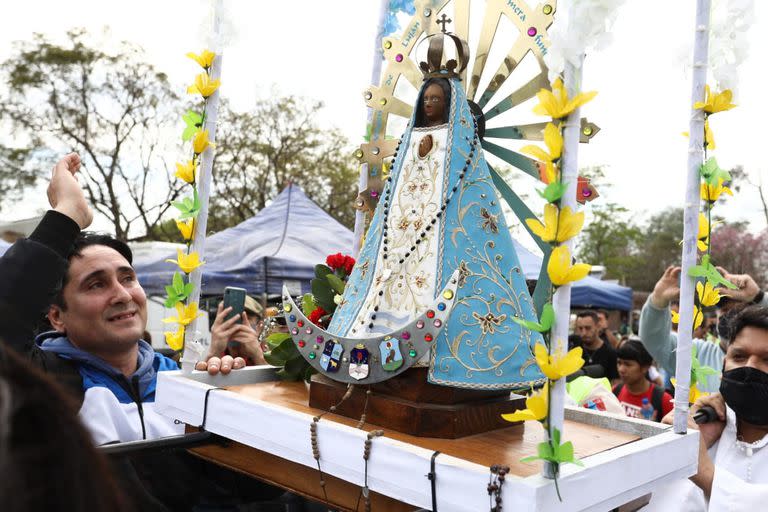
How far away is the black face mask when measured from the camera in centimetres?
167

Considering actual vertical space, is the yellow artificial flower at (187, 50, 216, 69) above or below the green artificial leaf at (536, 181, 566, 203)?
above

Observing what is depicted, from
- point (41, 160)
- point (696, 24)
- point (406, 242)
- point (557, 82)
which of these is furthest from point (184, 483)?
point (41, 160)

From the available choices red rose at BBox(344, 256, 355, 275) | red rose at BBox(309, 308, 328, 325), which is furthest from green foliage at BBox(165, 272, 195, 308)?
red rose at BBox(344, 256, 355, 275)

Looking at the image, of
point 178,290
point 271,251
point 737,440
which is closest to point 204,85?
point 178,290

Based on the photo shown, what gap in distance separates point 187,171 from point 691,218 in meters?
1.29

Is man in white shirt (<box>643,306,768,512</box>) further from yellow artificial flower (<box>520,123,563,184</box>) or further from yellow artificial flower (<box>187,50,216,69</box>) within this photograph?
yellow artificial flower (<box>187,50,216,69</box>)

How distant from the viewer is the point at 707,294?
1438mm

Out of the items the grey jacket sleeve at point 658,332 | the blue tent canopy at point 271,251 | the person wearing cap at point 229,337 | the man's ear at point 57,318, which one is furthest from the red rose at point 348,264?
the blue tent canopy at point 271,251

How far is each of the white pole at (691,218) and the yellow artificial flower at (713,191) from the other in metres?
0.03

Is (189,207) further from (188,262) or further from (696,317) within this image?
(696,317)

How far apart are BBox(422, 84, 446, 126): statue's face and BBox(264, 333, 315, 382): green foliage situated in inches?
30.8

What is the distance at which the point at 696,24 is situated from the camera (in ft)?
4.51

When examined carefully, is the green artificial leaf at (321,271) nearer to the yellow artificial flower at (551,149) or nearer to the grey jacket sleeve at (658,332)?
the yellow artificial flower at (551,149)

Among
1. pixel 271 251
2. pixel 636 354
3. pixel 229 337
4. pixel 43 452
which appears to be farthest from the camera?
pixel 271 251
